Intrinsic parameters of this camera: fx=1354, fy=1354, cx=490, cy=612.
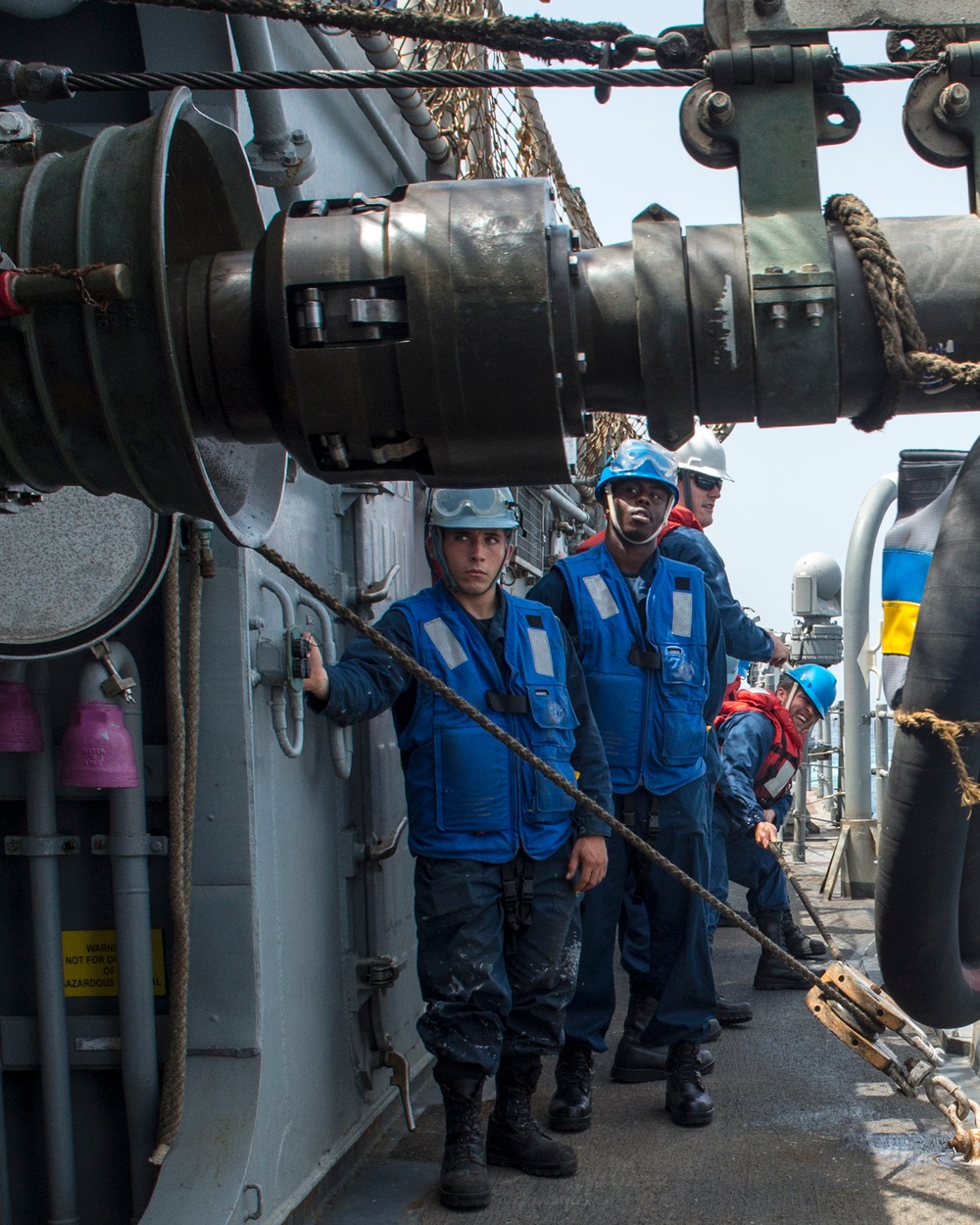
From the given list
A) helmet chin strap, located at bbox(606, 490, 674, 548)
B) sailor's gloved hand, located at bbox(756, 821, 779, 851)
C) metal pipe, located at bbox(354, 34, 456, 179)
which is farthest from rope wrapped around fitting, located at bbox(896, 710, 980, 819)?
sailor's gloved hand, located at bbox(756, 821, 779, 851)

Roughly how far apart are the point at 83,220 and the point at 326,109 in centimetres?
225

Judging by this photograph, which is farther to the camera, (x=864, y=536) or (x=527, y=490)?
(x=864, y=536)

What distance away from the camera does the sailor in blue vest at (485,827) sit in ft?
11.5

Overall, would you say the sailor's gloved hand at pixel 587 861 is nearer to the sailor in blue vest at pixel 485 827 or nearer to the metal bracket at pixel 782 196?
the sailor in blue vest at pixel 485 827

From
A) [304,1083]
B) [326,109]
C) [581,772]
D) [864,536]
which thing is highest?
[326,109]

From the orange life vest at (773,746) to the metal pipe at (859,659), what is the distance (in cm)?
225

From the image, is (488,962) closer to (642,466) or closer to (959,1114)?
(959,1114)

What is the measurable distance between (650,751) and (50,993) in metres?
2.00

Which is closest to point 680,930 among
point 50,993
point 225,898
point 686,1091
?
point 686,1091

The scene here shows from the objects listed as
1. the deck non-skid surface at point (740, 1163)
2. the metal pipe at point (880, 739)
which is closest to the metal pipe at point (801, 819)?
the metal pipe at point (880, 739)

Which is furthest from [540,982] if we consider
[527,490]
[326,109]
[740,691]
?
[527,490]

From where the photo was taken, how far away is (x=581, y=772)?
3949mm

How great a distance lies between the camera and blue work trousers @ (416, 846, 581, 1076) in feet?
11.5

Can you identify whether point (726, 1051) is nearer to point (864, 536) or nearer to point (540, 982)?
point (540, 982)
